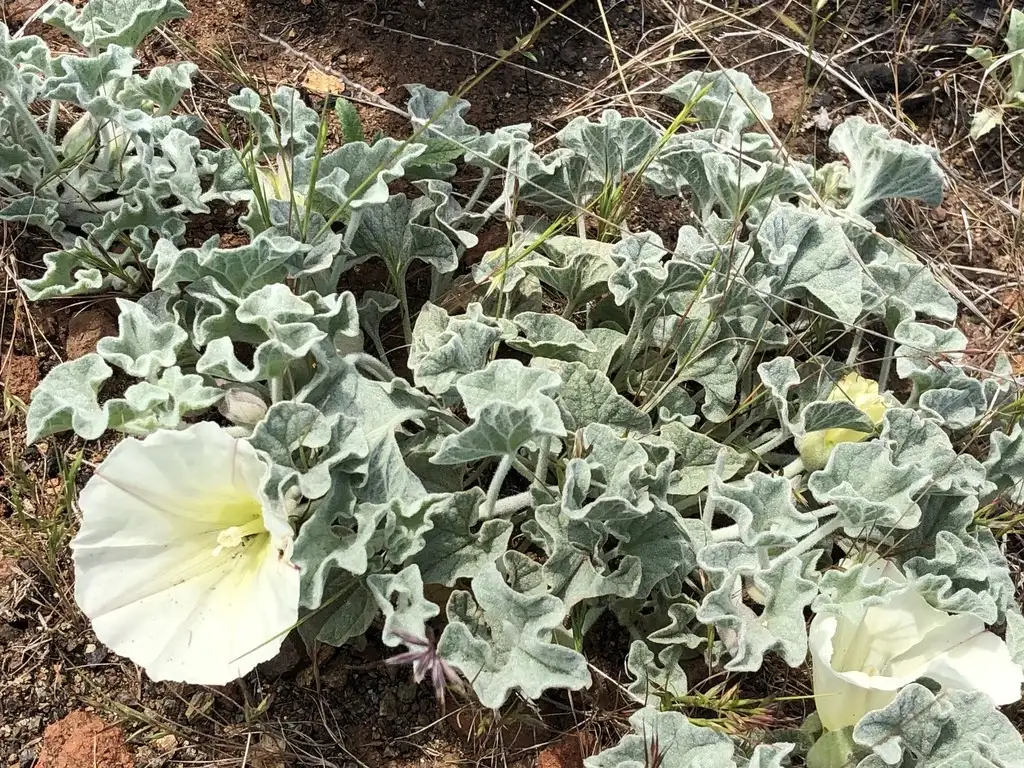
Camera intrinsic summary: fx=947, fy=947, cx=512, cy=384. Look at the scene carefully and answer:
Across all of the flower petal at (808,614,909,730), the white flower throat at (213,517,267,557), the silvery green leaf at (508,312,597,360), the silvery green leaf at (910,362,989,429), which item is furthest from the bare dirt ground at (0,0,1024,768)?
the silvery green leaf at (508,312,597,360)

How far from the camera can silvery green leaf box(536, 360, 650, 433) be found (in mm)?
1880

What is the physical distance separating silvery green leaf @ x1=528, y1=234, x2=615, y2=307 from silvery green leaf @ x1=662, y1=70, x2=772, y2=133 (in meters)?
0.48

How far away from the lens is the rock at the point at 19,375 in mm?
2047

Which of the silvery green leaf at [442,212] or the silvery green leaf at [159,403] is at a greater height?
the silvery green leaf at [442,212]

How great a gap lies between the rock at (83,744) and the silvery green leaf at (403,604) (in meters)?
0.61

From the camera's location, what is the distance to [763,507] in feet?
5.81

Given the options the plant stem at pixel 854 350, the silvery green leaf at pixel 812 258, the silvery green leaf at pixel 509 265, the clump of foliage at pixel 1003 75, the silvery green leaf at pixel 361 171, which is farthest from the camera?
the clump of foliage at pixel 1003 75

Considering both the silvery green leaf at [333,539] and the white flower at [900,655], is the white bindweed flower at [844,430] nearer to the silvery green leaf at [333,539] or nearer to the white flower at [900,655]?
the white flower at [900,655]

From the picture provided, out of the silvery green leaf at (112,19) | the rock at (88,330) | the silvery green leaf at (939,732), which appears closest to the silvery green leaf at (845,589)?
the silvery green leaf at (939,732)

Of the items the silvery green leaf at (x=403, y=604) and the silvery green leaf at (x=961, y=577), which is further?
the silvery green leaf at (x=961, y=577)

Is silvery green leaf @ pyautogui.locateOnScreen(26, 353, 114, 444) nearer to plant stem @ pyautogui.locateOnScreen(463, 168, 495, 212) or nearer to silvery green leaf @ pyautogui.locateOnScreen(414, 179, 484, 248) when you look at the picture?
silvery green leaf @ pyautogui.locateOnScreen(414, 179, 484, 248)

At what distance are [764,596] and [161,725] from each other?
117cm

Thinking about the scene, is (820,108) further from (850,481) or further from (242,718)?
(242,718)

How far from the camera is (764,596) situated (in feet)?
5.70
